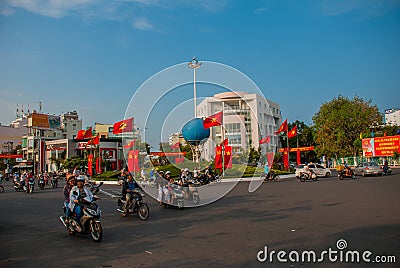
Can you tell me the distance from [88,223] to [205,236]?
258 cm

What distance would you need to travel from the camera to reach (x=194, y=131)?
20.4m

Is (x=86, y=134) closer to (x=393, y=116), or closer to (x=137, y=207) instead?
(x=137, y=207)

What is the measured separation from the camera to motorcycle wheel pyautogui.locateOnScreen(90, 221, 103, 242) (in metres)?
7.13

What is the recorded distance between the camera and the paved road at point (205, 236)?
5676 millimetres

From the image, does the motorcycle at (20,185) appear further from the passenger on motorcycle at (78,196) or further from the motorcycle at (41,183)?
the passenger on motorcycle at (78,196)

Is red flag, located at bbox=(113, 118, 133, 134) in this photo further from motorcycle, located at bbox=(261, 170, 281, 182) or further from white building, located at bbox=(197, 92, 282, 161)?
motorcycle, located at bbox=(261, 170, 281, 182)

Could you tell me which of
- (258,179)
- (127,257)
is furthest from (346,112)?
(127,257)

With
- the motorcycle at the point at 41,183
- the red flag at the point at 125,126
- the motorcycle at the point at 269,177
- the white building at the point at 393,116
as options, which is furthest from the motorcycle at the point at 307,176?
the white building at the point at 393,116

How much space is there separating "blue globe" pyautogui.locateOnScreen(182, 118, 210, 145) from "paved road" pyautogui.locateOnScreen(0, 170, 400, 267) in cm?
941

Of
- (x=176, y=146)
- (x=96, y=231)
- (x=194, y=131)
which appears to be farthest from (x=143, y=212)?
(x=176, y=146)

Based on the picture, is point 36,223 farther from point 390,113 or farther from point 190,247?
point 390,113

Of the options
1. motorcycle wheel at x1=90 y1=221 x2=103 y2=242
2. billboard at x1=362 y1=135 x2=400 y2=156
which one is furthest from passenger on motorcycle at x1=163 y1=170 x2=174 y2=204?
billboard at x1=362 y1=135 x2=400 y2=156

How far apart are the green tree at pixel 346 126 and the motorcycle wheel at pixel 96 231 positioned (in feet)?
151

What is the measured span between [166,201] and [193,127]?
8.34 metres
